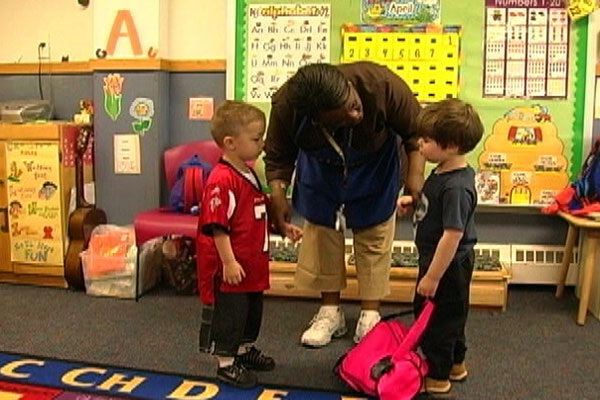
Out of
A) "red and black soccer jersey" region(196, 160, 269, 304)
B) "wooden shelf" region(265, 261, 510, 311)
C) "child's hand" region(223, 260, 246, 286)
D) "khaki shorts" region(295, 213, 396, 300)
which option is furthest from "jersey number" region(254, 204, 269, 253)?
"wooden shelf" region(265, 261, 510, 311)

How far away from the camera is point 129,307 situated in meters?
2.89

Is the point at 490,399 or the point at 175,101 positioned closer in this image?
the point at 490,399

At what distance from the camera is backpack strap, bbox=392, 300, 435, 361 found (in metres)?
1.93

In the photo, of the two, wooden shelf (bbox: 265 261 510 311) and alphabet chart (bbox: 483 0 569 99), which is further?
alphabet chart (bbox: 483 0 569 99)

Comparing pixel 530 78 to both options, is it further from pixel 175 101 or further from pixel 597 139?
pixel 175 101

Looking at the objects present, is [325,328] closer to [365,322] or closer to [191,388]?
[365,322]

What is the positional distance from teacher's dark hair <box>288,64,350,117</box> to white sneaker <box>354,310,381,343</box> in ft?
3.01

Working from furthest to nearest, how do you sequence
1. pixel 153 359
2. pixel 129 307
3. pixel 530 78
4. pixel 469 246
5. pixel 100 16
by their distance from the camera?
pixel 100 16
pixel 530 78
pixel 129 307
pixel 153 359
pixel 469 246

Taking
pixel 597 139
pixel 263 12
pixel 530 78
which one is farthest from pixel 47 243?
pixel 597 139

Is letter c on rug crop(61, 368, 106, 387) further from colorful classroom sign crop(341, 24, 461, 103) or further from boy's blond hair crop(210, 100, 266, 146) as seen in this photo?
colorful classroom sign crop(341, 24, 461, 103)

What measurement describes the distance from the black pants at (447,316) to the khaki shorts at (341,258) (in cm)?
44

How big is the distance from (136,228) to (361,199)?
1099 millimetres

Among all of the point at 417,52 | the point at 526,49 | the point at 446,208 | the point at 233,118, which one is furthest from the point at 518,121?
the point at 233,118

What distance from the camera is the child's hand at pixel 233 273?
194cm
